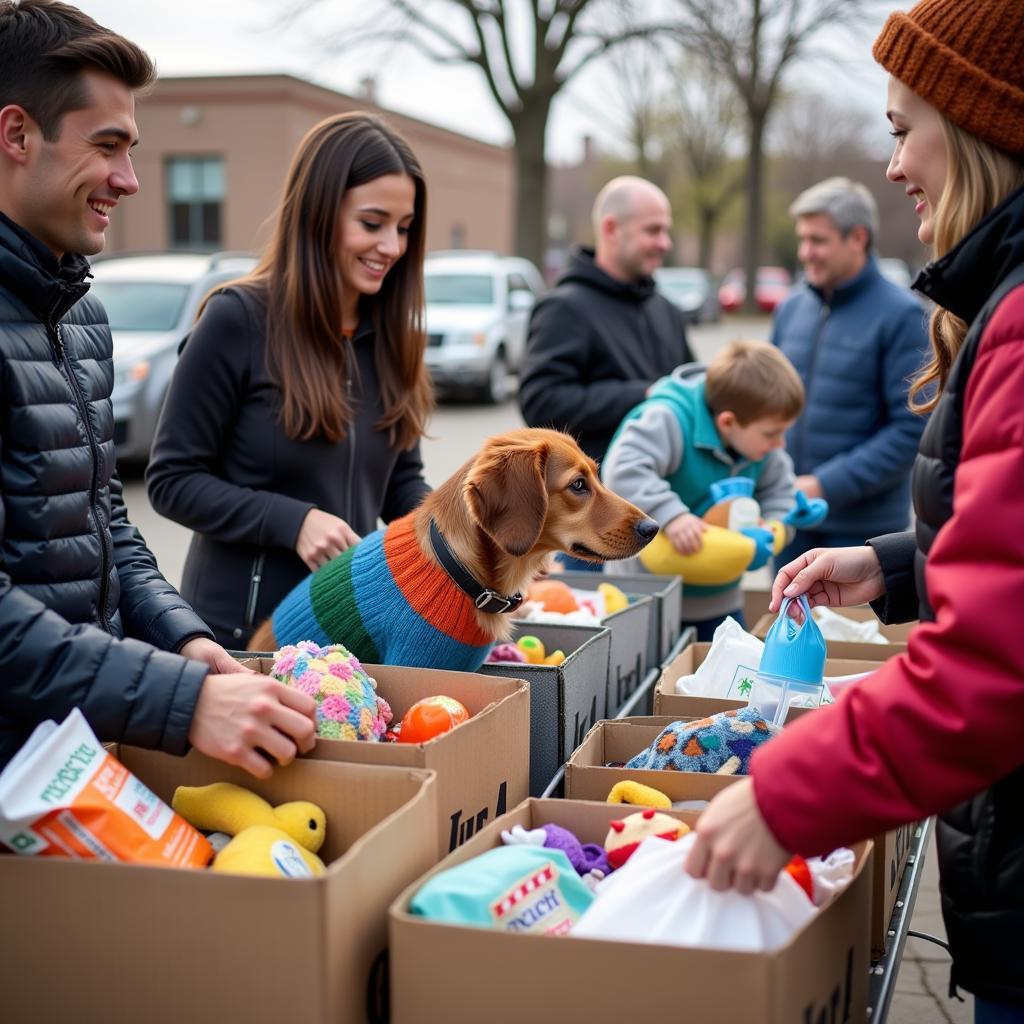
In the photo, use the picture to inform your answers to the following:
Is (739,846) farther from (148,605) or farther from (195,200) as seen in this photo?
(195,200)

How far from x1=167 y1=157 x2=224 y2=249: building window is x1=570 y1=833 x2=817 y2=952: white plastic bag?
32.6 metres

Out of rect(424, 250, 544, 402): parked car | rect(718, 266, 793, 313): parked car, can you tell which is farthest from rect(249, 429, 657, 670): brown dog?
rect(718, 266, 793, 313): parked car

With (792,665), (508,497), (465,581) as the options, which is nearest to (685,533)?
(508,497)

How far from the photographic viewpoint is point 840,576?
2336mm

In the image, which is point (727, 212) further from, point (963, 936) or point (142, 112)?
point (963, 936)

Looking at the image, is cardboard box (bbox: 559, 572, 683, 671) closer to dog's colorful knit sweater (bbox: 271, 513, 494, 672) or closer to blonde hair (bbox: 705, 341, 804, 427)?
blonde hair (bbox: 705, 341, 804, 427)

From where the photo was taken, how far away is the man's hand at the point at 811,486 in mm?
5102

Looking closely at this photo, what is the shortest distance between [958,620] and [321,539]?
1.96m

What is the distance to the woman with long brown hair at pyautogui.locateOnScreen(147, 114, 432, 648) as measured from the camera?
128 inches

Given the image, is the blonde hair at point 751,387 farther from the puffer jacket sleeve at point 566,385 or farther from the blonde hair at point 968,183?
the blonde hair at point 968,183

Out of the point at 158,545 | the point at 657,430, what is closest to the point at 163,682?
the point at 657,430

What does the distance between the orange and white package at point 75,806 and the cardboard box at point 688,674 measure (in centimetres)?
124

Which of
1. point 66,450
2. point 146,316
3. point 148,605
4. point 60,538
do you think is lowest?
point 146,316

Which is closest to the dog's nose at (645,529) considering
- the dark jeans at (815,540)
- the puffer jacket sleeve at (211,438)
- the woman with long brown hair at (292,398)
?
the woman with long brown hair at (292,398)
